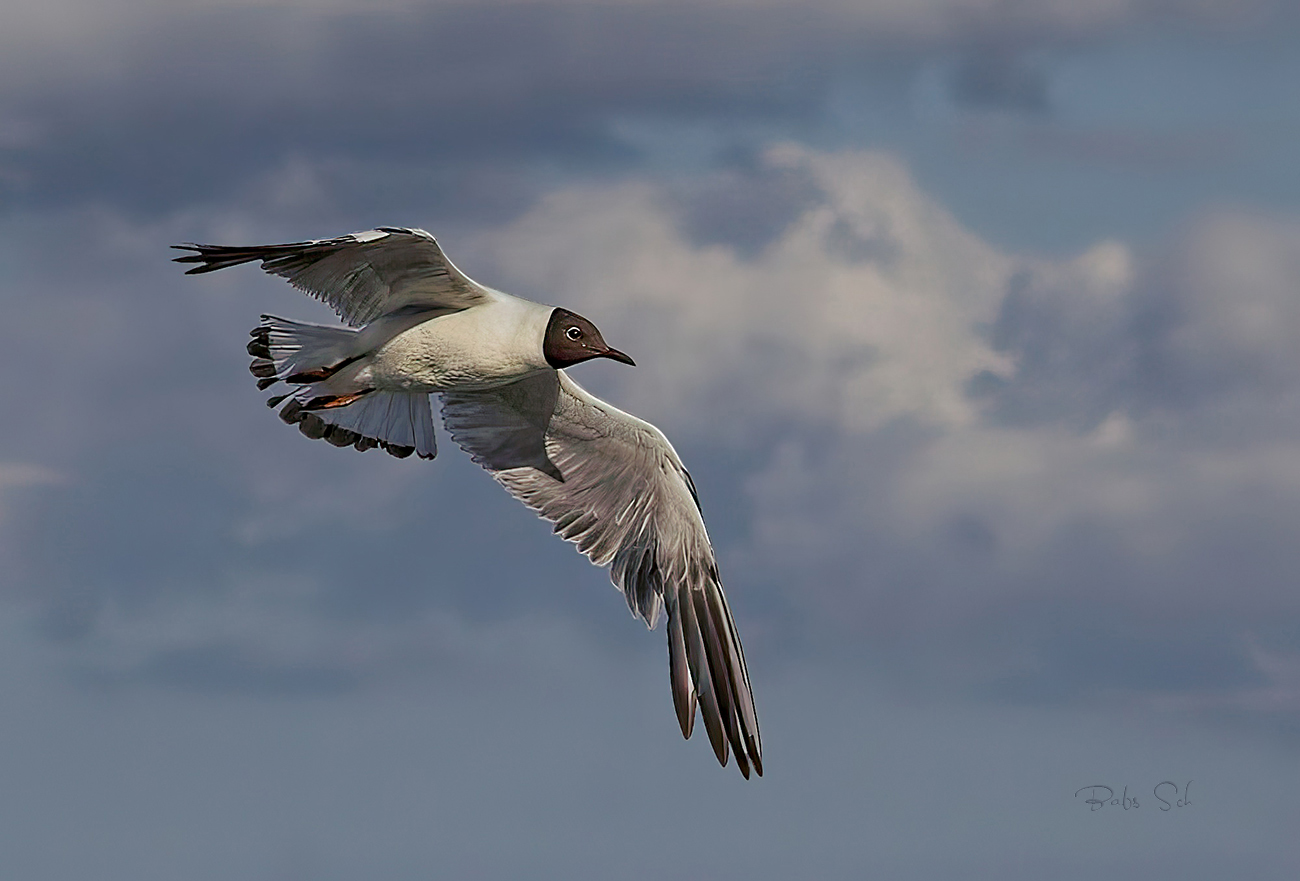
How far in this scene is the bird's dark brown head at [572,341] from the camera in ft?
51.9

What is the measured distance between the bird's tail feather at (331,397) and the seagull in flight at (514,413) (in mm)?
15

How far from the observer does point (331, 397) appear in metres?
16.7

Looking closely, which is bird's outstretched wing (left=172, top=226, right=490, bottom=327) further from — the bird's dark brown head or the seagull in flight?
the bird's dark brown head

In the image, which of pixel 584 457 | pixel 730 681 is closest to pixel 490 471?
pixel 584 457

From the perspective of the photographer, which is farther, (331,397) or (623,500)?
(623,500)

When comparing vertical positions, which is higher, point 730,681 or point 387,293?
point 387,293

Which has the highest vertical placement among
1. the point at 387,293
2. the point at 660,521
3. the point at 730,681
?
the point at 387,293

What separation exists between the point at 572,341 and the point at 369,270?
1999mm

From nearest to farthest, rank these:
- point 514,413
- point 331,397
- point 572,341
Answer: point 572,341, point 331,397, point 514,413

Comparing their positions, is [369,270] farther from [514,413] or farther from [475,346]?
[514,413]

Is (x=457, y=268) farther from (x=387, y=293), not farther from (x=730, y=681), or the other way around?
(x=730, y=681)

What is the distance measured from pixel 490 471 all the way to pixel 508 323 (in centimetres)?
316

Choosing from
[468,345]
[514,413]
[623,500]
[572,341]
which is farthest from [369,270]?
[623,500]

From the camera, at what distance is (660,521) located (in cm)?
1827
